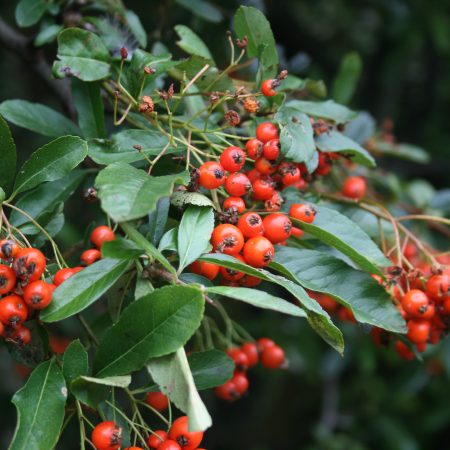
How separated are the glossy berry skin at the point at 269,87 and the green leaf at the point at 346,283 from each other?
361 mm

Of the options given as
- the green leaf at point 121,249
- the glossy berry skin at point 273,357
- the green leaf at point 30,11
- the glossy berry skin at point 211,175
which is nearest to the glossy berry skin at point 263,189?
the glossy berry skin at point 211,175

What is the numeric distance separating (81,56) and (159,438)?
88 cm

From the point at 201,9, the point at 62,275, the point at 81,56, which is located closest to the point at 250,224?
the point at 62,275

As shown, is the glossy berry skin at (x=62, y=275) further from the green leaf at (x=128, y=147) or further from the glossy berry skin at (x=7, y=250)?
the green leaf at (x=128, y=147)

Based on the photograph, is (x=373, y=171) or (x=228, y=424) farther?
(x=228, y=424)

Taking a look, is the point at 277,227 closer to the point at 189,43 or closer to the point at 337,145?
the point at 337,145

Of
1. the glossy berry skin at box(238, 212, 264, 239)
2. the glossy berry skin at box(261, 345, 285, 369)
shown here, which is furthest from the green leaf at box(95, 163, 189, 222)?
the glossy berry skin at box(261, 345, 285, 369)

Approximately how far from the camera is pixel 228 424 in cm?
445

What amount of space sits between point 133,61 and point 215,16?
0.95 m

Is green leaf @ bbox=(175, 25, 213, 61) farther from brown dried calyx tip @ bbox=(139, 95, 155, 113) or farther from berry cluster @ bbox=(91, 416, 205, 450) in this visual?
berry cluster @ bbox=(91, 416, 205, 450)

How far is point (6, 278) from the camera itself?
1.15m

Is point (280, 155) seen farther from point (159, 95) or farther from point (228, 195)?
point (159, 95)

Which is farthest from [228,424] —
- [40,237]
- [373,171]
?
[40,237]

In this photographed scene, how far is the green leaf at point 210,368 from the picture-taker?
1.37 m
